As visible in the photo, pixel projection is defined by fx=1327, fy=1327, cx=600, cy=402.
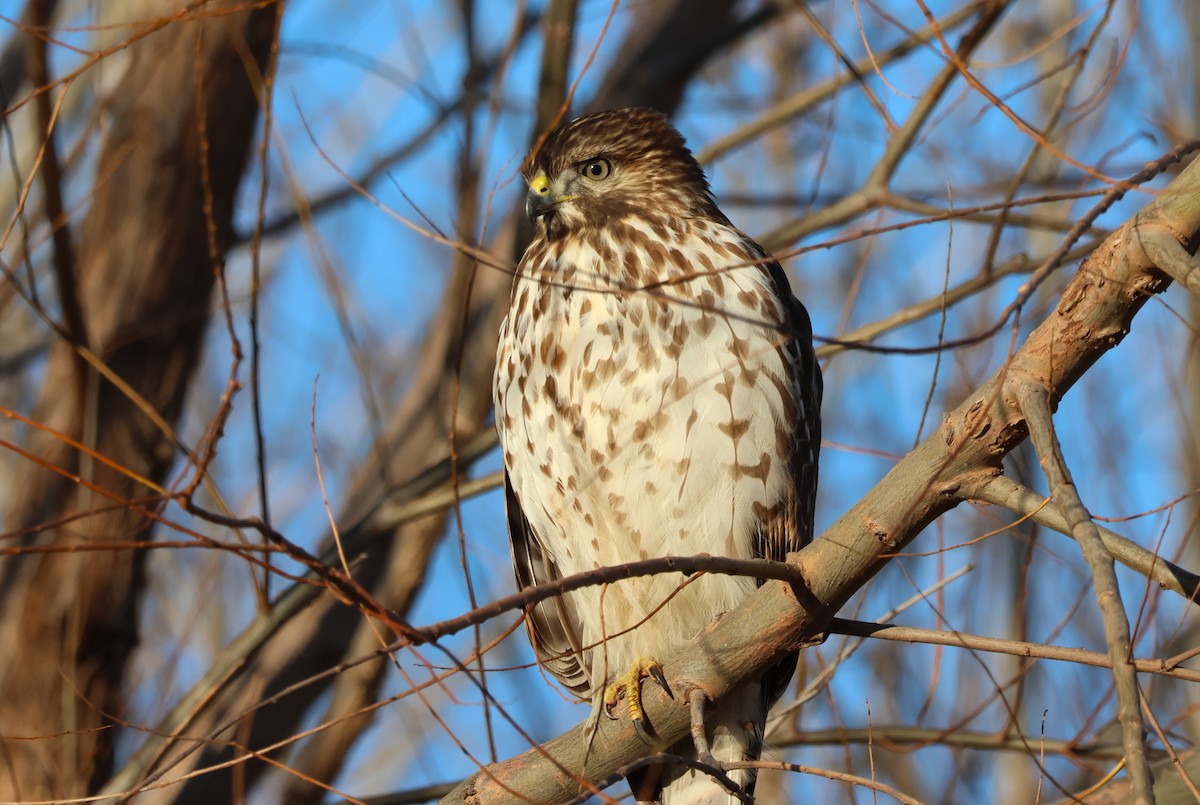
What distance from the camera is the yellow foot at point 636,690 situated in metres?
3.11

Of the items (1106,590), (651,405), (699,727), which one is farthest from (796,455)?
(1106,590)

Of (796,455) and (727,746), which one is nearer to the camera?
(796,455)

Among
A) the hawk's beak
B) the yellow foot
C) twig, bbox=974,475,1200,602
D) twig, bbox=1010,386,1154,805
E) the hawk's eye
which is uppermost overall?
the hawk's eye

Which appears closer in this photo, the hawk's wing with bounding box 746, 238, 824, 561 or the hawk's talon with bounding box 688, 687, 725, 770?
the hawk's talon with bounding box 688, 687, 725, 770

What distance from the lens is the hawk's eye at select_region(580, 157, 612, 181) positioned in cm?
401

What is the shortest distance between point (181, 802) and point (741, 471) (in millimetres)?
2133

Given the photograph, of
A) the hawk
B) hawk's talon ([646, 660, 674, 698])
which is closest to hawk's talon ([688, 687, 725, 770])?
hawk's talon ([646, 660, 674, 698])

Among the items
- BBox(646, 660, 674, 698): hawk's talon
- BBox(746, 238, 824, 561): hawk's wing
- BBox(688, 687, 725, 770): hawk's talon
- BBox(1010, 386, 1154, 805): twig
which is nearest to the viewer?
BBox(1010, 386, 1154, 805): twig

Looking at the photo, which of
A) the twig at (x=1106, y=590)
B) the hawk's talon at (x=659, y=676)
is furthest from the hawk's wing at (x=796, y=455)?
the twig at (x=1106, y=590)

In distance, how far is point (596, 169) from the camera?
4.02 metres

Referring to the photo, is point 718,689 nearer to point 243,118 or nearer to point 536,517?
point 536,517

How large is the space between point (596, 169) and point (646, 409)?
96 cm

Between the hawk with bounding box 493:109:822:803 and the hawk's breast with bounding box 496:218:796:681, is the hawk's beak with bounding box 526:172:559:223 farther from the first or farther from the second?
the hawk's breast with bounding box 496:218:796:681

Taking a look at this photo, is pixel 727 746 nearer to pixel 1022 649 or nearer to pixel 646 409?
pixel 646 409
